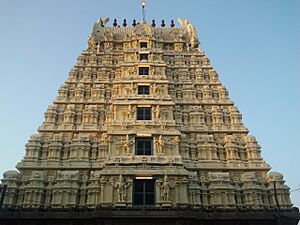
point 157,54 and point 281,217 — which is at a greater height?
point 157,54

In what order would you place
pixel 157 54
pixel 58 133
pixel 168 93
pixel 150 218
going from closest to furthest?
pixel 150 218 < pixel 58 133 < pixel 168 93 < pixel 157 54

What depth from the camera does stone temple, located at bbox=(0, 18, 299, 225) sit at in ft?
69.7

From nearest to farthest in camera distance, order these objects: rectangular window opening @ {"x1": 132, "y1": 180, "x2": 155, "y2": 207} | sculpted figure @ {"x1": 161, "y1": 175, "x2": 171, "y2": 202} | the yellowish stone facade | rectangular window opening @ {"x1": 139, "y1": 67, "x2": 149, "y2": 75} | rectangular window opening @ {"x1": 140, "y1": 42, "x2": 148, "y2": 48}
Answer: sculpted figure @ {"x1": 161, "y1": 175, "x2": 171, "y2": 202}
rectangular window opening @ {"x1": 132, "y1": 180, "x2": 155, "y2": 207}
the yellowish stone facade
rectangular window opening @ {"x1": 139, "y1": 67, "x2": 149, "y2": 75}
rectangular window opening @ {"x1": 140, "y1": 42, "x2": 148, "y2": 48}

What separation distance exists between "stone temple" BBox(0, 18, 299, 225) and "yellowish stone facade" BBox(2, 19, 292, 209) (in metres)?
0.08

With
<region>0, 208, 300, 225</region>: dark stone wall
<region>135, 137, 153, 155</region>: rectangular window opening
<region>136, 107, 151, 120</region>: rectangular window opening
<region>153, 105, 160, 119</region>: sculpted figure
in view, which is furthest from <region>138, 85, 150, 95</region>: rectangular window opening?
<region>0, 208, 300, 225</region>: dark stone wall

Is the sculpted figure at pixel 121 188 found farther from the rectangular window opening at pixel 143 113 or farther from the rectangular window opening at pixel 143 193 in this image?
the rectangular window opening at pixel 143 113

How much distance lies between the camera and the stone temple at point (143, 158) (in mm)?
21250

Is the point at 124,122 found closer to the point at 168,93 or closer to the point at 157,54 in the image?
the point at 168,93

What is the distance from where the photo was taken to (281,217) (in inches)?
838

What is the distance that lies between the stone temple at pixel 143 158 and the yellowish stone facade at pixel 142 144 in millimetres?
81

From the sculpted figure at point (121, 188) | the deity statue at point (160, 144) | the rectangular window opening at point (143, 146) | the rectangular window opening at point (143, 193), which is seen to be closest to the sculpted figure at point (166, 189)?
the rectangular window opening at point (143, 193)

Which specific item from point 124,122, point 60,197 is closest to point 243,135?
point 124,122

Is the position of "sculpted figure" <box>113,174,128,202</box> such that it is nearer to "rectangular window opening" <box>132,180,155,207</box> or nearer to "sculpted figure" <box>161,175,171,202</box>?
"rectangular window opening" <box>132,180,155,207</box>

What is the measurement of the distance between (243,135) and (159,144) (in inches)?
305
